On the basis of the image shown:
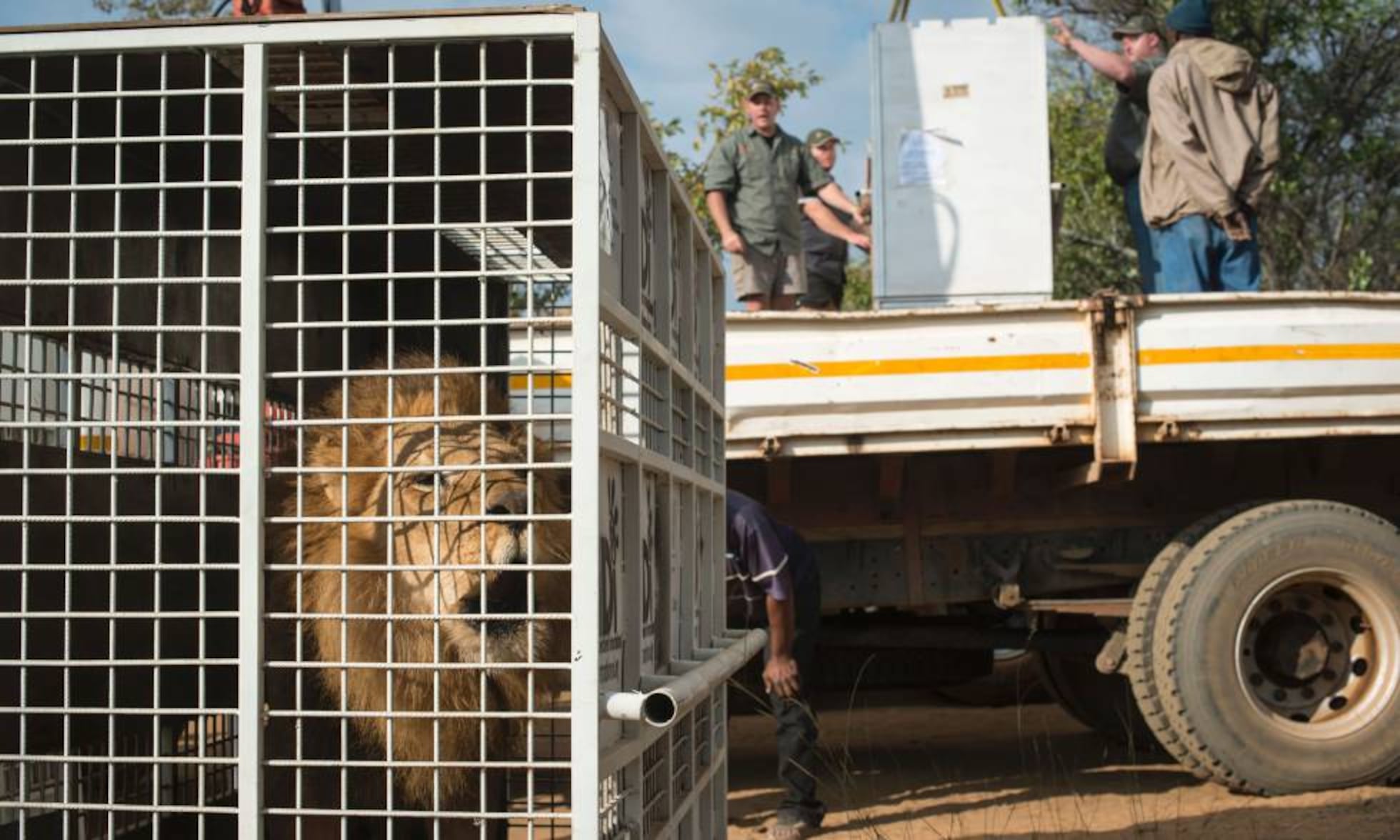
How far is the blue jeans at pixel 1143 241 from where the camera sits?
8773mm

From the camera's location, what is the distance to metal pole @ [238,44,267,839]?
278 centimetres

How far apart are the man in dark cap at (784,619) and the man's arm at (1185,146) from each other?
9.48 feet

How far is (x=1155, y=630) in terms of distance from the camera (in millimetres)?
7105

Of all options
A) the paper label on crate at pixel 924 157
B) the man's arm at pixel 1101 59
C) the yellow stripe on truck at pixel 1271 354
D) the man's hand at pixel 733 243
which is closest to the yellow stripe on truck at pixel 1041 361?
the yellow stripe on truck at pixel 1271 354

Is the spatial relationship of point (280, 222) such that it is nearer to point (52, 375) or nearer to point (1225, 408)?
point (52, 375)

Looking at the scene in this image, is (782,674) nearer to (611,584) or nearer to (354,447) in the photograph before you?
(354,447)

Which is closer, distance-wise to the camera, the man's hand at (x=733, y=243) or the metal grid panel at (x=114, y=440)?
the metal grid panel at (x=114, y=440)

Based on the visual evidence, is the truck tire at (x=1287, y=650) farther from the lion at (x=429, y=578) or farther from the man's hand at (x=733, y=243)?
the lion at (x=429, y=578)

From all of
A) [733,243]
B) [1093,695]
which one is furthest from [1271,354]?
[733,243]

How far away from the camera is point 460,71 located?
336 centimetres

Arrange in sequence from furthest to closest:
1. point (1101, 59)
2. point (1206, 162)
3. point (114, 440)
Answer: point (1101, 59) < point (1206, 162) < point (114, 440)

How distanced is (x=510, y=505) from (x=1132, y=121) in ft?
21.6

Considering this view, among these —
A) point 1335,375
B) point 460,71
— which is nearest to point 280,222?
point 460,71

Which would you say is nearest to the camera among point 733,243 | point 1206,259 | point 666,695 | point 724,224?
point 666,695
